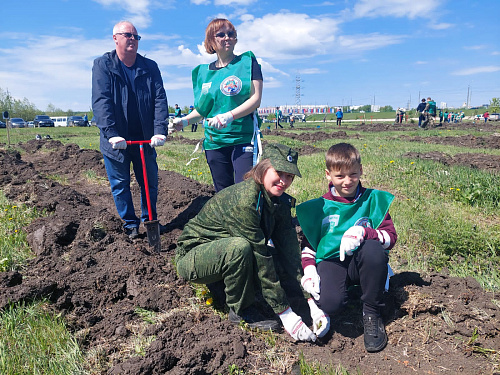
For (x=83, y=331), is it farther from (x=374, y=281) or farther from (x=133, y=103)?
(x=133, y=103)

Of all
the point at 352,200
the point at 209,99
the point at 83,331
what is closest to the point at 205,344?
the point at 83,331

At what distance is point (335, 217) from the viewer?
9.39 ft

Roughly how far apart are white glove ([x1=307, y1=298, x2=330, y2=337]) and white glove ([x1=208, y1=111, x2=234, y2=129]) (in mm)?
1688

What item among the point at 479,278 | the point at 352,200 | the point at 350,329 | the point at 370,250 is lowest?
the point at 350,329

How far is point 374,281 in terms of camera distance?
2.63m

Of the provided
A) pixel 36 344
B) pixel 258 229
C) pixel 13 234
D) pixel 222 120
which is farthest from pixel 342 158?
pixel 13 234

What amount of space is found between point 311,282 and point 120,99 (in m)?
2.77

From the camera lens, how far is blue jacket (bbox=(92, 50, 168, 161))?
12.9ft

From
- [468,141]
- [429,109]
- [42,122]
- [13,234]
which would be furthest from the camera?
[42,122]

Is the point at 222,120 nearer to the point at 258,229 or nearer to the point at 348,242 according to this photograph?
the point at 258,229

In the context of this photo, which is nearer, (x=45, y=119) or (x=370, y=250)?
(x=370, y=250)

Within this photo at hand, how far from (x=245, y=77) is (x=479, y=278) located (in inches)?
103

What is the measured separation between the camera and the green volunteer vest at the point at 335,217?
9.18 ft

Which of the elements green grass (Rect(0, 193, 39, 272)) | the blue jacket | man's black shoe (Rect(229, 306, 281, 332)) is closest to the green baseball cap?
man's black shoe (Rect(229, 306, 281, 332))
